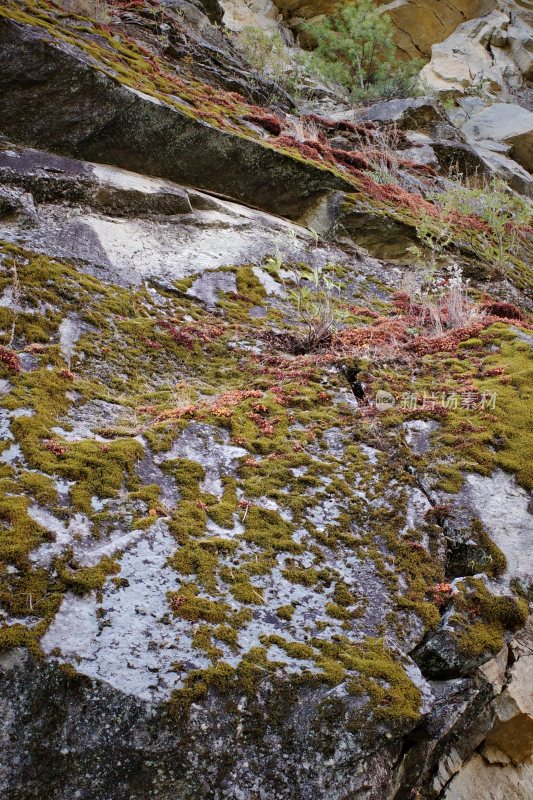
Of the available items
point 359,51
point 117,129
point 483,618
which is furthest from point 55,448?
point 359,51

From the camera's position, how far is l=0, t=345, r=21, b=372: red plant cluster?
15.9ft

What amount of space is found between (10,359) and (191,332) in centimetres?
258

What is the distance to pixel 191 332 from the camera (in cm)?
705

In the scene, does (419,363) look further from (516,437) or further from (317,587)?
(317,587)

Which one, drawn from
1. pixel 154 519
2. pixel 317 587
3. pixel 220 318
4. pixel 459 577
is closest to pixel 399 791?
pixel 317 587

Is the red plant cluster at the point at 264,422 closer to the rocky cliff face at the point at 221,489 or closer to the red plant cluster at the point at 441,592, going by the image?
the rocky cliff face at the point at 221,489

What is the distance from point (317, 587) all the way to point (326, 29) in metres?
29.2

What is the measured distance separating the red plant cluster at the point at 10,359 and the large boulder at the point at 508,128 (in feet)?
81.6

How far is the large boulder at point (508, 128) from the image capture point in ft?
77.6

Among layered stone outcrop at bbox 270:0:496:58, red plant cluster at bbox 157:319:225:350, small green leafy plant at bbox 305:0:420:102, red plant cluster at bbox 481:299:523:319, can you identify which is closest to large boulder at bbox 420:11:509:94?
layered stone outcrop at bbox 270:0:496:58

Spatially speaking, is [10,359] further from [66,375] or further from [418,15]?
[418,15]

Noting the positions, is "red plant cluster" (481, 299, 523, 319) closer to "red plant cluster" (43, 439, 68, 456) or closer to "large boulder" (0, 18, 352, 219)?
"large boulder" (0, 18, 352, 219)

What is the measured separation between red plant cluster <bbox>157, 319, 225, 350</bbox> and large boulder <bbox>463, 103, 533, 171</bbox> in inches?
873

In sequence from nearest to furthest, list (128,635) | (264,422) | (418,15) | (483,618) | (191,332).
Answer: (128,635)
(483,618)
(264,422)
(191,332)
(418,15)
